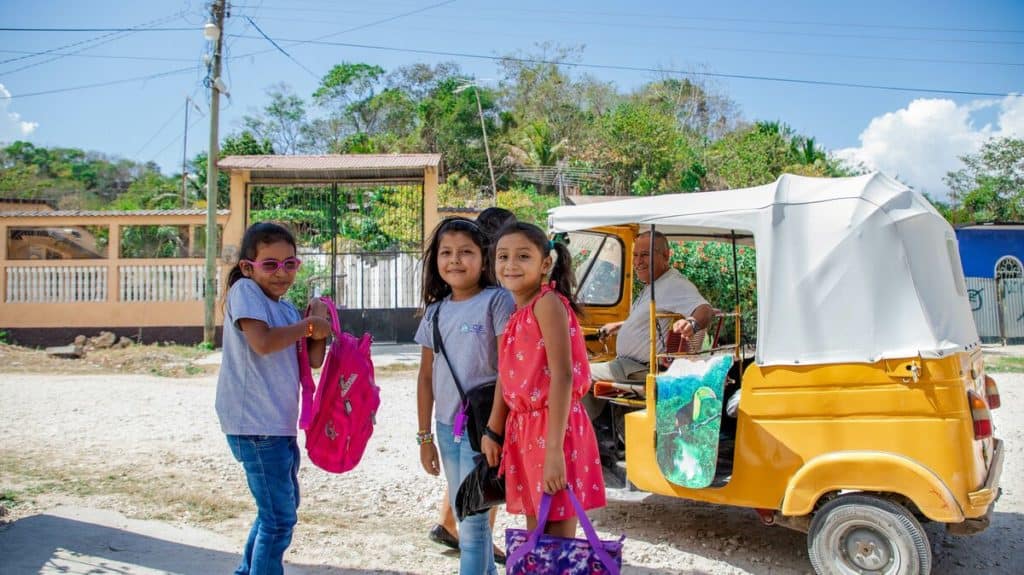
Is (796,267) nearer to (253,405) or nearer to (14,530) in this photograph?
(253,405)

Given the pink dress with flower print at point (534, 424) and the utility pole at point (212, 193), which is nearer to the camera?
the pink dress with flower print at point (534, 424)

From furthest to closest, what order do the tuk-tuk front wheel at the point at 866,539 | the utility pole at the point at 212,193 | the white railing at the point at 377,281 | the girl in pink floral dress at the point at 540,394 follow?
1. the white railing at the point at 377,281
2. the utility pole at the point at 212,193
3. the tuk-tuk front wheel at the point at 866,539
4. the girl in pink floral dress at the point at 540,394

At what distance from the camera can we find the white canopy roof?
342cm

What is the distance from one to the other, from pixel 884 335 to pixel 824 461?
0.64m

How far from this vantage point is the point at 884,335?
3.41 metres

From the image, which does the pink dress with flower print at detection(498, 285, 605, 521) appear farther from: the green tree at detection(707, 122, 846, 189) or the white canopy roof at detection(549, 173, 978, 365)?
the green tree at detection(707, 122, 846, 189)

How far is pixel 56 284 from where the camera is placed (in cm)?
1547

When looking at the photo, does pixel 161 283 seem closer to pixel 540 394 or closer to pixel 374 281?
pixel 374 281

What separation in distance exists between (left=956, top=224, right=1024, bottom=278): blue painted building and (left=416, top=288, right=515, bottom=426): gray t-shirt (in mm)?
20974

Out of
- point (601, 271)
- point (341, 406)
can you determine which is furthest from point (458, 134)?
point (341, 406)

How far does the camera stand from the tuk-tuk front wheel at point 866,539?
11.0ft

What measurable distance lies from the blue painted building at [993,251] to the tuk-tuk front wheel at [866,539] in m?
19.6

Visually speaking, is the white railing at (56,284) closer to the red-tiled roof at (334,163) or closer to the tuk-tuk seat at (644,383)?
the red-tiled roof at (334,163)

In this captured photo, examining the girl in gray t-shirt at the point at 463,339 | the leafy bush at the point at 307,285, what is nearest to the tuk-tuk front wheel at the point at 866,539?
the girl in gray t-shirt at the point at 463,339
